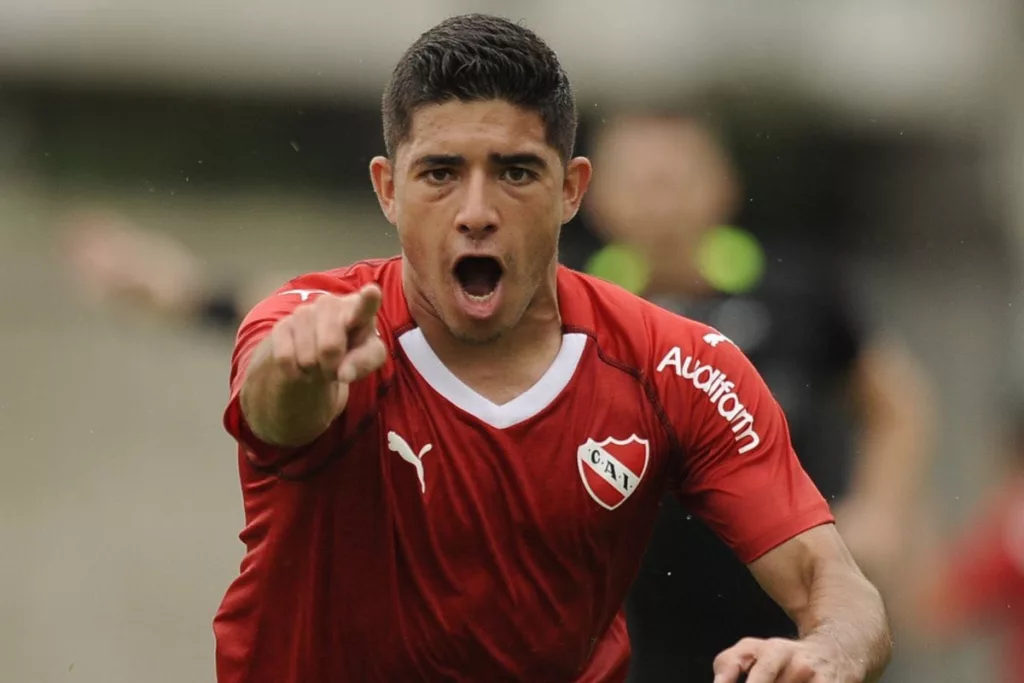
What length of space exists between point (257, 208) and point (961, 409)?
438 cm

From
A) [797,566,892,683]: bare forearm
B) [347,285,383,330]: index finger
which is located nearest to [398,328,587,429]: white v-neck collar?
[797,566,892,683]: bare forearm

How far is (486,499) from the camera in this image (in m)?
3.69

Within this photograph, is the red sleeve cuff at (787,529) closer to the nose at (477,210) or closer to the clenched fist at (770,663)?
the clenched fist at (770,663)

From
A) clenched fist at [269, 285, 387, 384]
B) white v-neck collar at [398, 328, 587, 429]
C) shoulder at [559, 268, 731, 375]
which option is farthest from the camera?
shoulder at [559, 268, 731, 375]

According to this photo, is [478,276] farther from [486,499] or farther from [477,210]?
[486,499]

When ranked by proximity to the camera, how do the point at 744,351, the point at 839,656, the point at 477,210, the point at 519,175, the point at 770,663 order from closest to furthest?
the point at 770,663 → the point at 839,656 → the point at 477,210 → the point at 519,175 → the point at 744,351

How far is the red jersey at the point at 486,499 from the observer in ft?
12.0

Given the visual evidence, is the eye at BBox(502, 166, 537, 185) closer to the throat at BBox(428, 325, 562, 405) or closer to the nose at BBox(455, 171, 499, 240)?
the nose at BBox(455, 171, 499, 240)

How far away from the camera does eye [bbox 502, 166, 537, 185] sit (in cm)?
366

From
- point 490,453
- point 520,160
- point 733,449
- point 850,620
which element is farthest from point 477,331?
point 850,620

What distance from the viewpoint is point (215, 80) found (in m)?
11.7

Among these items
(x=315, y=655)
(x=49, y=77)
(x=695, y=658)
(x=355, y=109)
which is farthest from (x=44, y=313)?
(x=315, y=655)

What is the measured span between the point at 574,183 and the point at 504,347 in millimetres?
395

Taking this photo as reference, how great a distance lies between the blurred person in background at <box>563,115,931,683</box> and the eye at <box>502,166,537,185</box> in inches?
50.9
